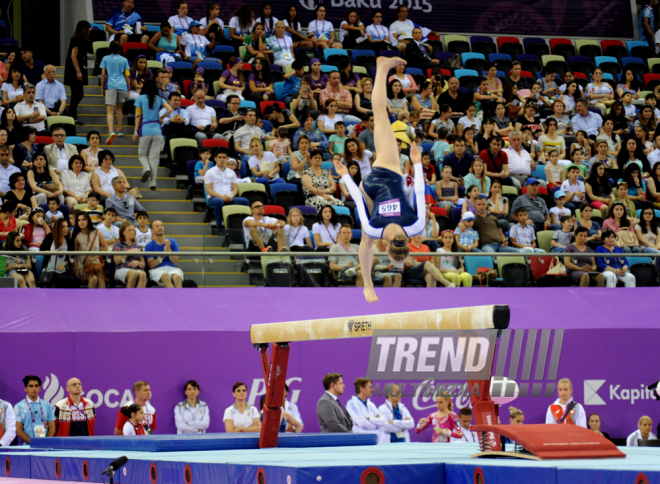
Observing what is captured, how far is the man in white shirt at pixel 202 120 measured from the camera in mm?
12999

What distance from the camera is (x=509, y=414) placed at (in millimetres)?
10148

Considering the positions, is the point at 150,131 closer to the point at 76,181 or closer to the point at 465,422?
the point at 76,181

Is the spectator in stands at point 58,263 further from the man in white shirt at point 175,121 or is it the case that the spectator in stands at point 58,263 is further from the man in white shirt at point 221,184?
the man in white shirt at point 175,121

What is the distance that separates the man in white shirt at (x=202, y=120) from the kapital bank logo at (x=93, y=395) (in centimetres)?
488

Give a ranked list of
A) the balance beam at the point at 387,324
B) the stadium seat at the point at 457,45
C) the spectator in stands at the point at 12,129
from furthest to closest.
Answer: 1. the stadium seat at the point at 457,45
2. the spectator in stands at the point at 12,129
3. the balance beam at the point at 387,324

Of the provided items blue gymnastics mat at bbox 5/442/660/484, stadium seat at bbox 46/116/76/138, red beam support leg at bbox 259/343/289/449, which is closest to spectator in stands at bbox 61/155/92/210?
stadium seat at bbox 46/116/76/138

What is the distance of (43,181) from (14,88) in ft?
7.41

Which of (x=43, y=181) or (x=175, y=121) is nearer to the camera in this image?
(x=43, y=181)

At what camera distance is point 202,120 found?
13078 millimetres

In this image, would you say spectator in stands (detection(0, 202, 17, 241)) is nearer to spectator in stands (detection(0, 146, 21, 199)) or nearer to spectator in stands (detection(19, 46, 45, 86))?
spectator in stands (detection(0, 146, 21, 199))

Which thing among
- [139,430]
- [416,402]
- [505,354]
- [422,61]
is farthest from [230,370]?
[422,61]

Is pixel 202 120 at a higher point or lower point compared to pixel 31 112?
lower

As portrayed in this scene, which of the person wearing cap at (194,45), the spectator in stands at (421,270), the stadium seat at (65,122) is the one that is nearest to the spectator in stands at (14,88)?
the stadium seat at (65,122)

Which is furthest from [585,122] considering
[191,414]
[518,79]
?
[191,414]
